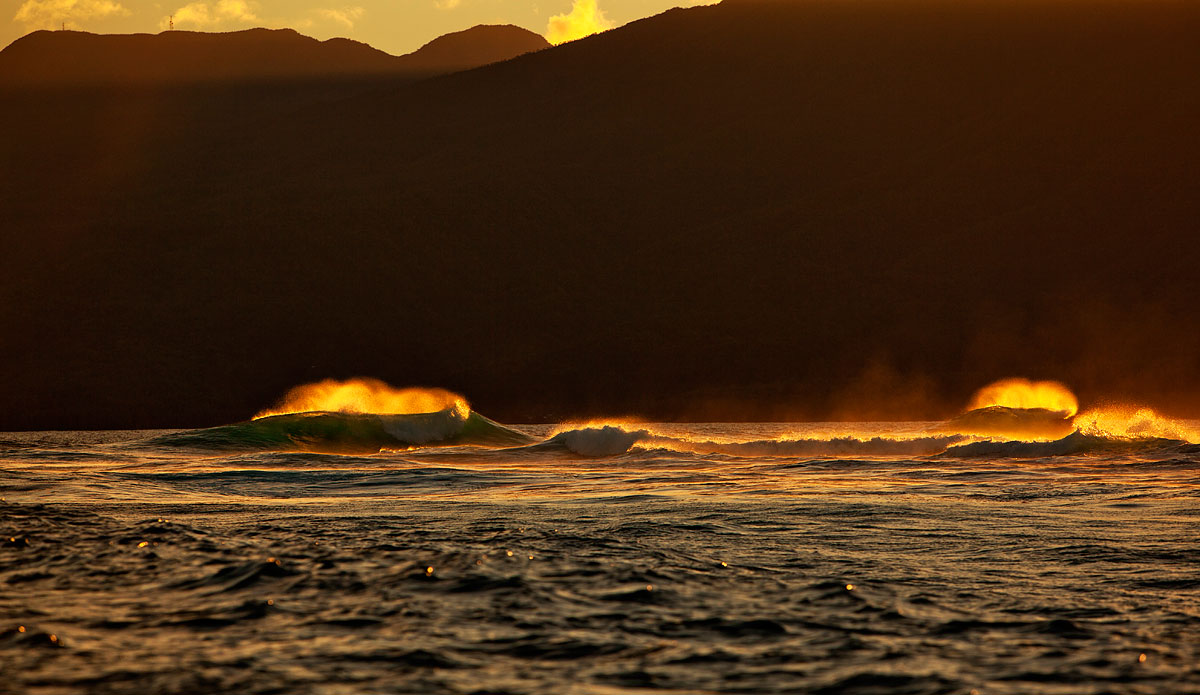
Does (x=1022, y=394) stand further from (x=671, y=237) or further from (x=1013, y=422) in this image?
(x=1013, y=422)

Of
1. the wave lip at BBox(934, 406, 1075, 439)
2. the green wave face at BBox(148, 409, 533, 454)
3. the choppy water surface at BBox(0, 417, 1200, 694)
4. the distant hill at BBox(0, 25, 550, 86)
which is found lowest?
the choppy water surface at BBox(0, 417, 1200, 694)

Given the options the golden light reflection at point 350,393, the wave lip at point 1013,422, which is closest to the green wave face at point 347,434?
the wave lip at point 1013,422

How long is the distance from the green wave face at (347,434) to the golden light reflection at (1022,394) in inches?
1890

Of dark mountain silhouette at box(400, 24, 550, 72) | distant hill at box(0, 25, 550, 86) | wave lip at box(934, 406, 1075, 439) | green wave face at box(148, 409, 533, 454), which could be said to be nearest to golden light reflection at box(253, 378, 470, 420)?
green wave face at box(148, 409, 533, 454)

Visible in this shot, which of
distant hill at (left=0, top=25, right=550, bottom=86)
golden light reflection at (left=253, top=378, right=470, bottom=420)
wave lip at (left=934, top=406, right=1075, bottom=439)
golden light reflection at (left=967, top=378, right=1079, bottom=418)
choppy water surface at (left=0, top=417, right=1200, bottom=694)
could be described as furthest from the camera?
distant hill at (left=0, top=25, right=550, bottom=86)

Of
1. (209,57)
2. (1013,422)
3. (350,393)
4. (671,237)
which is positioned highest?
(209,57)

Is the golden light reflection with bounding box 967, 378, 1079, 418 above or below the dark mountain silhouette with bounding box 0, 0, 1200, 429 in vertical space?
below

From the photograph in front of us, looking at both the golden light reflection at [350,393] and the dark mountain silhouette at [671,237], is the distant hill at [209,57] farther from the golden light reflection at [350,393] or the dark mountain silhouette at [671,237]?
the golden light reflection at [350,393]

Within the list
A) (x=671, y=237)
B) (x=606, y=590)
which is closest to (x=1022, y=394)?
(x=671, y=237)

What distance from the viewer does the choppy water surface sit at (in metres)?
6.86

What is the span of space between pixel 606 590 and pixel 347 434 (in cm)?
3566

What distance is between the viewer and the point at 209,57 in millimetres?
181000

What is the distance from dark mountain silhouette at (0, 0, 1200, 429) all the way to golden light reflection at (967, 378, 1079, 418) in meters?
1.81

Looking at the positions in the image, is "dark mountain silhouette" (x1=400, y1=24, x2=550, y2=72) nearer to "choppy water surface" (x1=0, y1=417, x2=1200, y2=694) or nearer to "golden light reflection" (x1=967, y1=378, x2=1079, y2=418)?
"golden light reflection" (x1=967, y1=378, x2=1079, y2=418)
